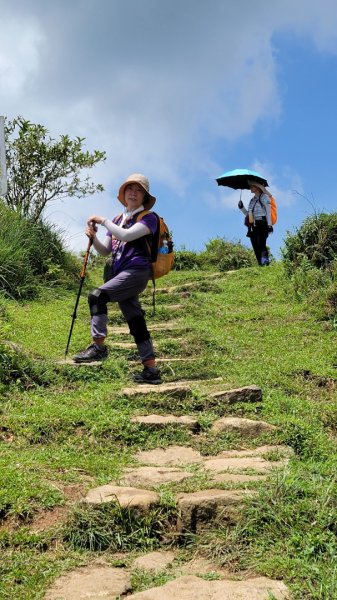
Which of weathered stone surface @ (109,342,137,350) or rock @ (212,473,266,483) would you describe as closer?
rock @ (212,473,266,483)

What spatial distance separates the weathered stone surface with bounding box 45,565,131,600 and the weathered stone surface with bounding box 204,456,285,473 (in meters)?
1.29

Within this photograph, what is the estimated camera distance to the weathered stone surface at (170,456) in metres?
4.73

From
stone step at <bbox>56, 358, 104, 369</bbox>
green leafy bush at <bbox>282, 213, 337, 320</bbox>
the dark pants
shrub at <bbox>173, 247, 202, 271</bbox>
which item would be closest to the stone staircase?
stone step at <bbox>56, 358, 104, 369</bbox>

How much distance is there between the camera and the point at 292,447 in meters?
4.93

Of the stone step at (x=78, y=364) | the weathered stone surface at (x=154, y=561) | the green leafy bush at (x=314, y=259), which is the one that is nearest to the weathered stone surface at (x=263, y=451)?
the weathered stone surface at (x=154, y=561)

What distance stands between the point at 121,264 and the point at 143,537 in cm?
335

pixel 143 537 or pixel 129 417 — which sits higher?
pixel 129 417

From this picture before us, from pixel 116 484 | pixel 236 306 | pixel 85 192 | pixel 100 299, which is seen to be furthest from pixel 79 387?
pixel 85 192

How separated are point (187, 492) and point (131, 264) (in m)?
2.94

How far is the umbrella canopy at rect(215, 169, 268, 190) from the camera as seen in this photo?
13.6 metres

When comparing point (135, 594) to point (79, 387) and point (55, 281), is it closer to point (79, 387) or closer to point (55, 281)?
point (79, 387)

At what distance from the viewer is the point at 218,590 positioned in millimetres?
2955

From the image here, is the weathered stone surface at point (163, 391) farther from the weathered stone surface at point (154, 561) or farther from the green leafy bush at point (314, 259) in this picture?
the green leafy bush at point (314, 259)

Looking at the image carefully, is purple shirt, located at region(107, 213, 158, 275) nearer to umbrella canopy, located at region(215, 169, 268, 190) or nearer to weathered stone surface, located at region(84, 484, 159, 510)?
weathered stone surface, located at region(84, 484, 159, 510)
